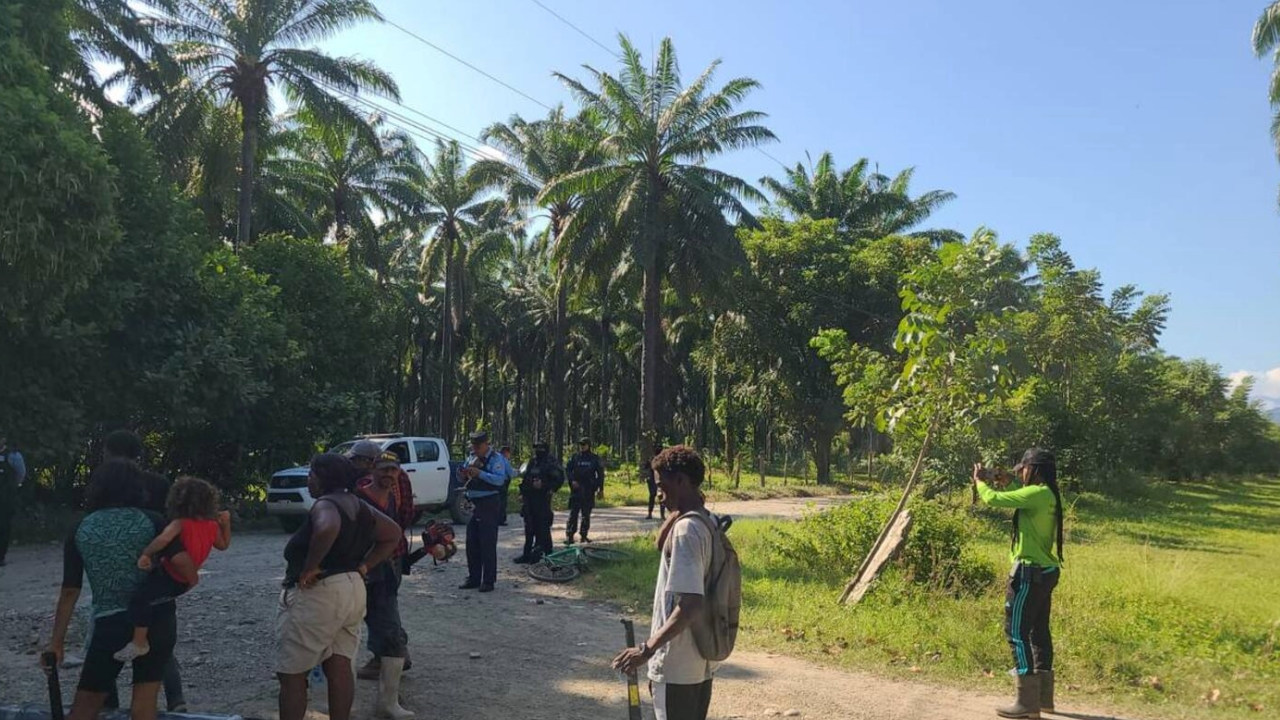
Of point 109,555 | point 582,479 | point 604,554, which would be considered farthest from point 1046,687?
point 582,479

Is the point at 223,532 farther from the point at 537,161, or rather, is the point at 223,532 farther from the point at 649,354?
the point at 537,161

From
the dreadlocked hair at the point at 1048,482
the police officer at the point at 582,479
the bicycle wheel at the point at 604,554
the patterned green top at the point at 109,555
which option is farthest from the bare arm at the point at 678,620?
the police officer at the point at 582,479

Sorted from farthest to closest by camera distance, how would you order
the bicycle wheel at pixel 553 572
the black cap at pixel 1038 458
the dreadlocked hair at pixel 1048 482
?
the bicycle wheel at pixel 553 572 → the black cap at pixel 1038 458 → the dreadlocked hair at pixel 1048 482

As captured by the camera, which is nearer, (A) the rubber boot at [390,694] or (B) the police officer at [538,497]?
(A) the rubber boot at [390,694]

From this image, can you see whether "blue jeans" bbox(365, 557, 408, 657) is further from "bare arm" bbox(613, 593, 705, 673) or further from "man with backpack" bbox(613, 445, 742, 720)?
"bare arm" bbox(613, 593, 705, 673)

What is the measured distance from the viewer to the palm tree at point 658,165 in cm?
2525

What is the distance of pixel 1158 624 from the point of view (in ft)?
26.4

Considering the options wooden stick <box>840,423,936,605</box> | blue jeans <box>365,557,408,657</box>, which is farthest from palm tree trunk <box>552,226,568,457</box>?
blue jeans <box>365,557,408,657</box>

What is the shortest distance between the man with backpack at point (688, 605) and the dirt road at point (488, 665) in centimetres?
247

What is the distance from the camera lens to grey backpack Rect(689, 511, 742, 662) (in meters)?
3.46

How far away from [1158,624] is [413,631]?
688cm

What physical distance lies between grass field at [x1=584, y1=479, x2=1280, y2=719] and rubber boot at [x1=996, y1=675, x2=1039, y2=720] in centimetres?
81

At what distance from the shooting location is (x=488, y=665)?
6977 millimetres

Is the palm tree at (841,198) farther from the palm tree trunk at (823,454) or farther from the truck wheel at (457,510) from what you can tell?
the truck wheel at (457,510)
